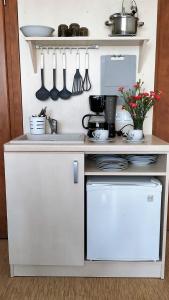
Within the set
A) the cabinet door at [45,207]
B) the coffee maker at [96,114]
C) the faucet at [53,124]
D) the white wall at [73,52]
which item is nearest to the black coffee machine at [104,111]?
the coffee maker at [96,114]

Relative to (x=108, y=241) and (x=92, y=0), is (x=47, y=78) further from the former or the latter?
(x=108, y=241)

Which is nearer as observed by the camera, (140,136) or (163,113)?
(140,136)

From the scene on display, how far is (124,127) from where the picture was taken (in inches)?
92.0

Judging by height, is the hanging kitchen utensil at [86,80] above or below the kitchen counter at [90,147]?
above

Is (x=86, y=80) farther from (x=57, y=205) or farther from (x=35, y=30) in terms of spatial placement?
(x=57, y=205)

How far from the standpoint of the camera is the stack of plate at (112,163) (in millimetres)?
1835

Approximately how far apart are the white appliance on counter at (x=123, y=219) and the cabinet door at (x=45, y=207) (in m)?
0.08

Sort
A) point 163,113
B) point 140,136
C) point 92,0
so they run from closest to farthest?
point 140,136 < point 92,0 < point 163,113

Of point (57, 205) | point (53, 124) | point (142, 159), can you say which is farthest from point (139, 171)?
point (53, 124)

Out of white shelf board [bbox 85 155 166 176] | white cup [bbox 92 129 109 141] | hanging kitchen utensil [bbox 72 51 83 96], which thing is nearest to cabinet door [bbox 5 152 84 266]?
white shelf board [bbox 85 155 166 176]

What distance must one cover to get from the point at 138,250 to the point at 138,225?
177mm

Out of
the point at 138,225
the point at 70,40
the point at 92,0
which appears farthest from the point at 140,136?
the point at 92,0

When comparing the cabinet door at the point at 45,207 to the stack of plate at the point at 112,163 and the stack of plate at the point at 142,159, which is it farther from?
the stack of plate at the point at 142,159

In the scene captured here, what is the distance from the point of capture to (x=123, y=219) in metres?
1.82
